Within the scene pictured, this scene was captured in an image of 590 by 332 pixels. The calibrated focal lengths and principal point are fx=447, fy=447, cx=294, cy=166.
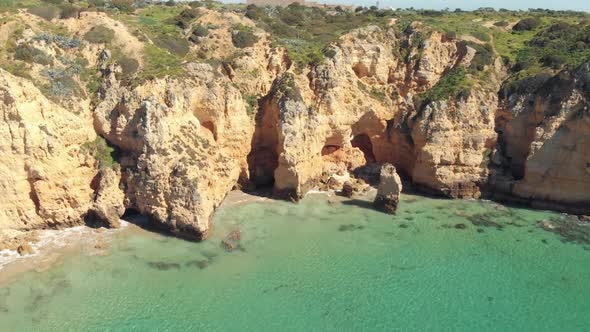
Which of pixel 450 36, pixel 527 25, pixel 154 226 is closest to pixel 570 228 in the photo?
pixel 450 36

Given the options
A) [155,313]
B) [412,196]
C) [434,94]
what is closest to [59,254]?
[155,313]

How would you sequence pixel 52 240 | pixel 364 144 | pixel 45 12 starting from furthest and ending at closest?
pixel 364 144 → pixel 45 12 → pixel 52 240

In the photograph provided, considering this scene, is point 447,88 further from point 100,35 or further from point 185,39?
point 100,35

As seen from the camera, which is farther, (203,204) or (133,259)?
(203,204)

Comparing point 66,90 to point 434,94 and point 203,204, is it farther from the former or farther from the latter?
point 434,94

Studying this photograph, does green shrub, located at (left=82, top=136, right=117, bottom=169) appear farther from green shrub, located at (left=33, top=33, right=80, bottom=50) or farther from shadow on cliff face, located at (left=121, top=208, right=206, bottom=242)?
green shrub, located at (left=33, top=33, right=80, bottom=50)

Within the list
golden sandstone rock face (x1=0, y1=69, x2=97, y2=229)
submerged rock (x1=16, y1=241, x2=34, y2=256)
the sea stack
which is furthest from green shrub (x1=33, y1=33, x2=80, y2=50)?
the sea stack

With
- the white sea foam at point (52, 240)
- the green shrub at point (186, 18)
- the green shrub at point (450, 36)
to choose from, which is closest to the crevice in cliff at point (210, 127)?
the white sea foam at point (52, 240)
